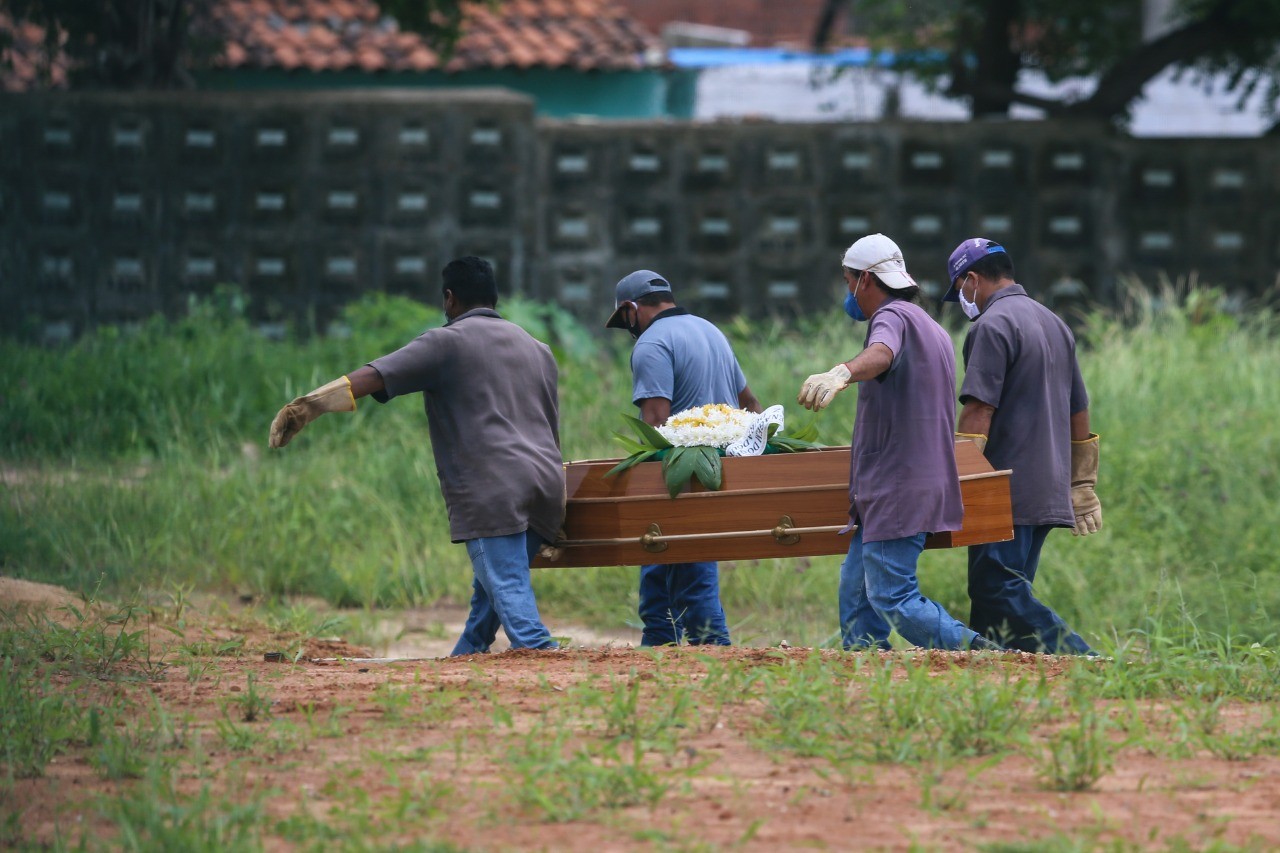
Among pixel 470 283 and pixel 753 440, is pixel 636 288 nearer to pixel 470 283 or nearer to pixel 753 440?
pixel 470 283

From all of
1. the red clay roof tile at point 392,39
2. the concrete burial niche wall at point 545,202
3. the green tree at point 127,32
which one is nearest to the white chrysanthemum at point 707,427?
the concrete burial niche wall at point 545,202

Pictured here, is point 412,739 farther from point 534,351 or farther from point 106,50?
point 106,50

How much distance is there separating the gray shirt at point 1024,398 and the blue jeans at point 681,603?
1305 mm

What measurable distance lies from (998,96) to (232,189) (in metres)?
7.09

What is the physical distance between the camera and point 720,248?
1386cm

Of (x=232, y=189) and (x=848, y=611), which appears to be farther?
(x=232, y=189)

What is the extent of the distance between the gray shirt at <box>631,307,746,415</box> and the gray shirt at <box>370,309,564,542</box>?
23.5 inches

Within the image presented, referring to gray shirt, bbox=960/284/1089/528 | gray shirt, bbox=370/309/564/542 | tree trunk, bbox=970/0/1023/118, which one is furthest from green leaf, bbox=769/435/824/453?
tree trunk, bbox=970/0/1023/118

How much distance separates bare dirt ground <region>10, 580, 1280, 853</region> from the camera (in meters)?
3.76

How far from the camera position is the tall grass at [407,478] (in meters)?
8.88

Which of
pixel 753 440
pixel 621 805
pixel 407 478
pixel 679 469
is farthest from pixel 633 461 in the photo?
pixel 407 478

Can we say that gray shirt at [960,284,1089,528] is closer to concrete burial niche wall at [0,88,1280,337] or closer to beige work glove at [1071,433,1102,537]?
beige work glove at [1071,433,1102,537]

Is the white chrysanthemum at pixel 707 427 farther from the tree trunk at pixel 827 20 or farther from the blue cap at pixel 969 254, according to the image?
the tree trunk at pixel 827 20

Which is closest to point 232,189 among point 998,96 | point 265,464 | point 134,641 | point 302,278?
point 302,278
